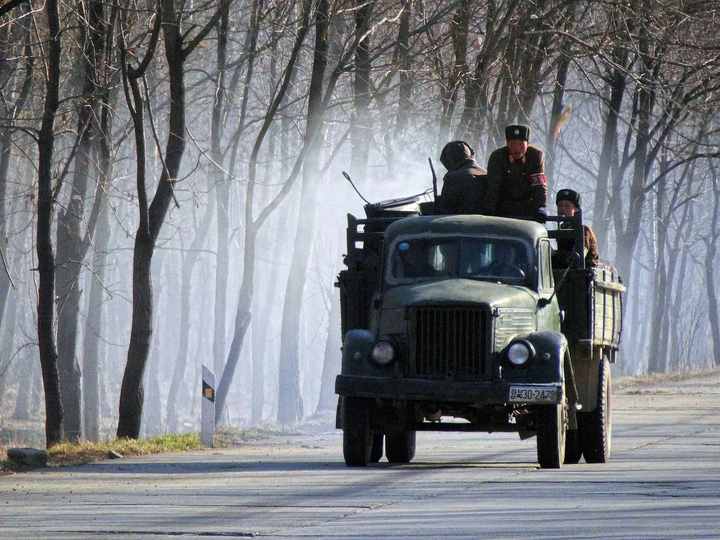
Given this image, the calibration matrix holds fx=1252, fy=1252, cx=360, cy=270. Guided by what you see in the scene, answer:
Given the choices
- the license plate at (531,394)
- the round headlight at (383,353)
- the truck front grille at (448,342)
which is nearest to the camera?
the license plate at (531,394)

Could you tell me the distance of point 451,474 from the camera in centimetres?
1091

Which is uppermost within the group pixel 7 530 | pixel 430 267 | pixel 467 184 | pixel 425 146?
pixel 425 146

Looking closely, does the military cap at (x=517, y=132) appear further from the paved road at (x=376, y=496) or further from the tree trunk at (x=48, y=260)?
the tree trunk at (x=48, y=260)

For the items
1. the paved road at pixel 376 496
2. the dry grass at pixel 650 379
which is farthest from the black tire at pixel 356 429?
the dry grass at pixel 650 379

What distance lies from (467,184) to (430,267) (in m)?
1.40

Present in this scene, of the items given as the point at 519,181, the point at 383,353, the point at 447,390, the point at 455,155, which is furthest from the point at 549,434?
the point at 455,155

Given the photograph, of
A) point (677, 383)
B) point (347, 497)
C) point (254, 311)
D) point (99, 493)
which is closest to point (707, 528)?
point (347, 497)

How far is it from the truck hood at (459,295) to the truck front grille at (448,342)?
0.08 meters

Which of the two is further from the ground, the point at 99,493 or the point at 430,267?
the point at 430,267

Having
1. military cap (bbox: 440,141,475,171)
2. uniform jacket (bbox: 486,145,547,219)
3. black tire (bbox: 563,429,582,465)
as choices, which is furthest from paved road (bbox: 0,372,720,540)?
military cap (bbox: 440,141,475,171)

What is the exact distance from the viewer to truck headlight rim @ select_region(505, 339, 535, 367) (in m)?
11.1

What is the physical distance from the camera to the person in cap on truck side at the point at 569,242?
41.1ft

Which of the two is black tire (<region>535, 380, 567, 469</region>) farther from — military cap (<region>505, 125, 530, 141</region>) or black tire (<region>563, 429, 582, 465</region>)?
military cap (<region>505, 125, 530, 141</region>)

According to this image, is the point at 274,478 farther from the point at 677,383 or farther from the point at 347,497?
the point at 677,383
